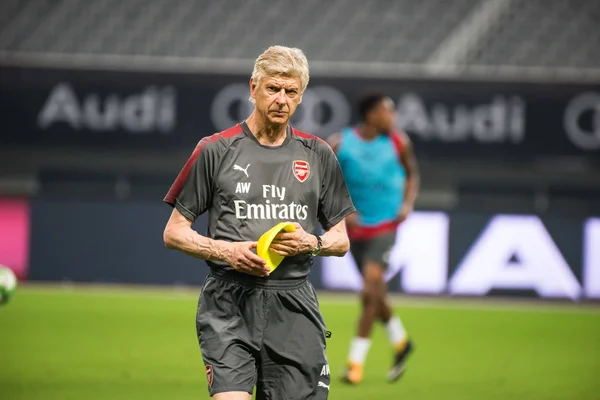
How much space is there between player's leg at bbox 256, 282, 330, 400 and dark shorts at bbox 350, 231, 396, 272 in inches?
185

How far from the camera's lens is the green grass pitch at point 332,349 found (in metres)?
8.86

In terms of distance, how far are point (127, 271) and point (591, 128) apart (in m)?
7.21

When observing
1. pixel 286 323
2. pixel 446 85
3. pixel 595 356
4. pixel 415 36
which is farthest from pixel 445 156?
pixel 286 323

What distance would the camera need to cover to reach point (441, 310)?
14781 millimetres

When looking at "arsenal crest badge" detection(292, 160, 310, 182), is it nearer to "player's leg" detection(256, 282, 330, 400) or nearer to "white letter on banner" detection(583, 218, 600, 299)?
"player's leg" detection(256, 282, 330, 400)

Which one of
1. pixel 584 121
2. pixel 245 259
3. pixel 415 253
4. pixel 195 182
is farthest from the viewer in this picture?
pixel 415 253

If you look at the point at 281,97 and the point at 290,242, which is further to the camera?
the point at 281,97

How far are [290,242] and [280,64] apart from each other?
0.80 m

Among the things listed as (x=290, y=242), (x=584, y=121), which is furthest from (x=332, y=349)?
(x=290, y=242)

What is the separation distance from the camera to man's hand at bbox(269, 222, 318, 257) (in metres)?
4.66

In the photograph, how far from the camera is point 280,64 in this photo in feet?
15.6

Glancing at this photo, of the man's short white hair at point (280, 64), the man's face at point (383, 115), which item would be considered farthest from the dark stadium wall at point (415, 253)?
the man's short white hair at point (280, 64)

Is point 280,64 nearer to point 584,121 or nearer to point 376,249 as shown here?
point 376,249

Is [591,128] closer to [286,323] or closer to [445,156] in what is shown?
[445,156]
